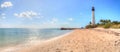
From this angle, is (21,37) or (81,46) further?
(21,37)

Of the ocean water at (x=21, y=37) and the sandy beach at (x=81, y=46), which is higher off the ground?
the sandy beach at (x=81, y=46)

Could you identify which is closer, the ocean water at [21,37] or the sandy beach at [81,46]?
the sandy beach at [81,46]

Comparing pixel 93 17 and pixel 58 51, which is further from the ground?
pixel 93 17

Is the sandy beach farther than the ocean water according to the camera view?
No

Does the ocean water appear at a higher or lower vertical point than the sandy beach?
lower

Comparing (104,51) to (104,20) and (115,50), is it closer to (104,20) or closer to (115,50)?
(115,50)

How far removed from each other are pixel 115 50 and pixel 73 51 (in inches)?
82.4

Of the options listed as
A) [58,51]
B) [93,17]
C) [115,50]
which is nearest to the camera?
[115,50]

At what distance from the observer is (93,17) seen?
81812 mm

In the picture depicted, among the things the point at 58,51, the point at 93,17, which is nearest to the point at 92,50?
the point at 58,51

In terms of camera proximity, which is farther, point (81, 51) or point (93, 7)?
point (93, 7)

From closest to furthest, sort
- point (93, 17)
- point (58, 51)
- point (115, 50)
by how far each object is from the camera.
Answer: point (115, 50) < point (58, 51) < point (93, 17)

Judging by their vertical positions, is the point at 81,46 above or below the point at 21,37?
above

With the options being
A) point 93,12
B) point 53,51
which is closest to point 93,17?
point 93,12
